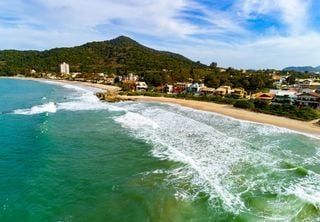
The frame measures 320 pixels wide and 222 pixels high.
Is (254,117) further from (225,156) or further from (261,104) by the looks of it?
(225,156)

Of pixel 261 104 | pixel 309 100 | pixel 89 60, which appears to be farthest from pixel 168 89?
pixel 89 60

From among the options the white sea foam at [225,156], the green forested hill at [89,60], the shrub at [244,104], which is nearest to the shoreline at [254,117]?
the shrub at [244,104]

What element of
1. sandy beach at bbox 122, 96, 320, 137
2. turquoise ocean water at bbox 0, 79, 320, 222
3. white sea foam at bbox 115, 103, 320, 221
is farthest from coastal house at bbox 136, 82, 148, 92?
turquoise ocean water at bbox 0, 79, 320, 222

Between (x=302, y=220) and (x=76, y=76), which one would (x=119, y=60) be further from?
(x=302, y=220)

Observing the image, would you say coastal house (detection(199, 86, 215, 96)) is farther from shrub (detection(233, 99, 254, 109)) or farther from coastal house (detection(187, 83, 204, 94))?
shrub (detection(233, 99, 254, 109))

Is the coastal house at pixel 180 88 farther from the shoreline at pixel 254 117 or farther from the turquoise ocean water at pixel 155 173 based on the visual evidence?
the turquoise ocean water at pixel 155 173

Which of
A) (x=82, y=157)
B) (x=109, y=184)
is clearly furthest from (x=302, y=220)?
(x=82, y=157)
